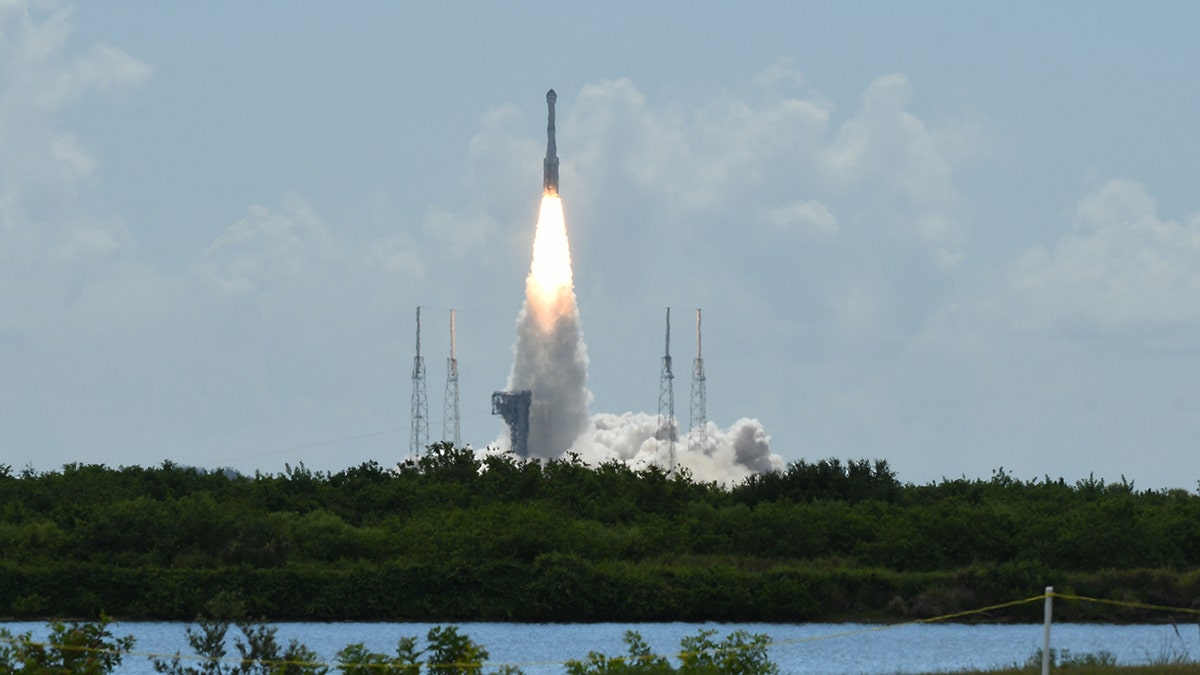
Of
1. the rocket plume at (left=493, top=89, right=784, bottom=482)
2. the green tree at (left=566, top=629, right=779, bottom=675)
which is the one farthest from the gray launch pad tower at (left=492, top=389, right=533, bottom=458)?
the green tree at (left=566, top=629, right=779, bottom=675)

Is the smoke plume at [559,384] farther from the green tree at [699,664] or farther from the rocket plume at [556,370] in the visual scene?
the green tree at [699,664]

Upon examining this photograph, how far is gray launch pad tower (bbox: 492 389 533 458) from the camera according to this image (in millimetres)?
99856

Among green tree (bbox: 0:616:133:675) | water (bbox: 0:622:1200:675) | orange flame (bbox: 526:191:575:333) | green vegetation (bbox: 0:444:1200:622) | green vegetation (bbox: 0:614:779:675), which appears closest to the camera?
green tree (bbox: 0:616:133:675)

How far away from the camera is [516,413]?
3939 inches

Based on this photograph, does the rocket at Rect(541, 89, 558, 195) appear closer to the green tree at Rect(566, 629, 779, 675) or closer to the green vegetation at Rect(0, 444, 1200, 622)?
the green vegetation at Rect(0, 444, 1200, 622)

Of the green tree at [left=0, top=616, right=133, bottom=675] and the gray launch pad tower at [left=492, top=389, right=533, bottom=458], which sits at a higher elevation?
the gray launch pad tower at [left=492, top=389, right=533, bottom=458]

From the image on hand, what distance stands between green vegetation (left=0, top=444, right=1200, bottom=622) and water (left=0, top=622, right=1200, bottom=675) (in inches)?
52.8

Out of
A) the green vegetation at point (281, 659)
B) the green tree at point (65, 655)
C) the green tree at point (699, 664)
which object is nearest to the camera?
the green tree at point (65, 655)

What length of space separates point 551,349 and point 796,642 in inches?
2105

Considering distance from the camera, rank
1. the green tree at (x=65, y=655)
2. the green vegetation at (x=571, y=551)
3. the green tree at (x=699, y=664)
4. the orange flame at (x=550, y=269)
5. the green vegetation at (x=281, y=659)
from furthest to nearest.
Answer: the orange flame at (x=550, y=269) < the green vegetation at (x=571, y=551) < the green tree at (x=699, y=664) < the green vegetation at (x=281, y=659) < the green tree at (x=65, y=655)

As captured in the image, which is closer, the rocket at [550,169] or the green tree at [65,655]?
the green tree at [65,655]

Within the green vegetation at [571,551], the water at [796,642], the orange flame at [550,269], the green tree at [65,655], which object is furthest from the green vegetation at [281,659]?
the orange flame at [550,269]

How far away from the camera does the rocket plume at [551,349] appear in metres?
90.4

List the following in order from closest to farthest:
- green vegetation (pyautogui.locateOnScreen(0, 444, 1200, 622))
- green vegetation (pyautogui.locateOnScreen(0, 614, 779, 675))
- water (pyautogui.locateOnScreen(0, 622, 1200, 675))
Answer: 1. green vegetation (pyautogui.locateOnScreen(0, 614, 779, 675))
2. water (pyautogui.locateOnScreen(0, 622, 1200, 675))
3. green vegetation (pyautogui.locateOnScreen(0, 444, 1200, 622))
